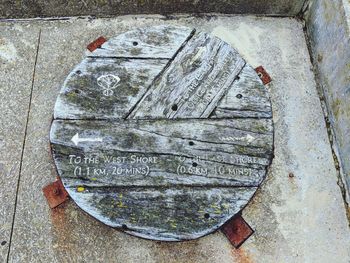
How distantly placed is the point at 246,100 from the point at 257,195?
21.9 inches

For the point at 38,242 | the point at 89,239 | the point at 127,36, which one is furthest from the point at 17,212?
the point at 127,36

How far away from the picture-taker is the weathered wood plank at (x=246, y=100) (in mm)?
2209

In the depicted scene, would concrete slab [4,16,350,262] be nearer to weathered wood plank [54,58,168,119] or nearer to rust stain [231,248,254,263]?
rust stain [231,248,254,263]

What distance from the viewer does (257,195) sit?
7.11 feet

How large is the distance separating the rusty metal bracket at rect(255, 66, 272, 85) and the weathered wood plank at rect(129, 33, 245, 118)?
7.3 inches

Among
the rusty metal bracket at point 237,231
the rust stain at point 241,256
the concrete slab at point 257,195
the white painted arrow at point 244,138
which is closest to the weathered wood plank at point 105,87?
the concrete slab at point 257,195

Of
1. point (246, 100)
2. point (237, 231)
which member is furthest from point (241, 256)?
point (246, 100)

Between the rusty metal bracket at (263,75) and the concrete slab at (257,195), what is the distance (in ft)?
0.18

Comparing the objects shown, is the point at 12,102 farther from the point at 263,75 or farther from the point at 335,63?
the point at 335,63

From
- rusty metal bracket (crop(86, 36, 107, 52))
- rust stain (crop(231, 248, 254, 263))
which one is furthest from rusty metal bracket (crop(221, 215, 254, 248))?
rusty metal bracket (crop(86, 36, 107, 52))

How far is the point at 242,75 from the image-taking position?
233 cm

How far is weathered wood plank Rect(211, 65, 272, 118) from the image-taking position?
2.21 metres

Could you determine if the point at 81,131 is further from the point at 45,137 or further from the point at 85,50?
the point at 85,50

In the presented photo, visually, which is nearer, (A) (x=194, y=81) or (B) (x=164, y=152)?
(B) (x=164, y=152)
